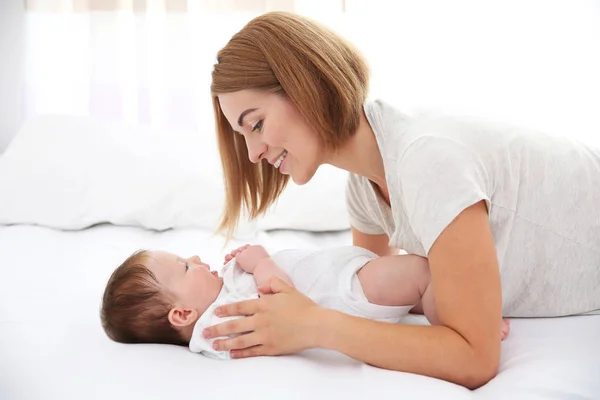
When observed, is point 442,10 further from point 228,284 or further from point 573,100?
point 228,284

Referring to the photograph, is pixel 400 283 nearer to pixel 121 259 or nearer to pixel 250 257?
pixel 250 257

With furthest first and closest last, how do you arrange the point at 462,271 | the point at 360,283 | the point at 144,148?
1. the point at 144,148
2. the point at 360,283
3. the point at 462,271

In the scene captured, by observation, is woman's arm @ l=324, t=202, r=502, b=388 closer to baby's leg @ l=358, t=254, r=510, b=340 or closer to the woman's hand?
the woman's hand

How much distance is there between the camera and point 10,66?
10.7 ft

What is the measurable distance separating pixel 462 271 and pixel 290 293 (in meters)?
0.34

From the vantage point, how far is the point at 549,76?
127 inches

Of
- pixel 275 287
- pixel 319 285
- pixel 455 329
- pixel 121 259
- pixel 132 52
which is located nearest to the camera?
pixel 455 329

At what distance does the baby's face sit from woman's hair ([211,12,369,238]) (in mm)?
389

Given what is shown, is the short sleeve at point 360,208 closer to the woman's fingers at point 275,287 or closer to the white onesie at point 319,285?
the white onesie at point 319,285

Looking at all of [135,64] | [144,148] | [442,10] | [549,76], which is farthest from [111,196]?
[549,76]

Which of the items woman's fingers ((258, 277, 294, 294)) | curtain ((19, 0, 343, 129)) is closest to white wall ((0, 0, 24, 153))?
curtain ((19, 0, 343, 129))

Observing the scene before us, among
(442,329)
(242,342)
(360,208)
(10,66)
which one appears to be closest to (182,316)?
(242,342)

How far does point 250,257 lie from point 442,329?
50cm

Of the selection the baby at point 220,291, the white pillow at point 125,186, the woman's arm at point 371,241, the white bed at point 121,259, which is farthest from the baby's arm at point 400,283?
the white pillow at point 125,186
